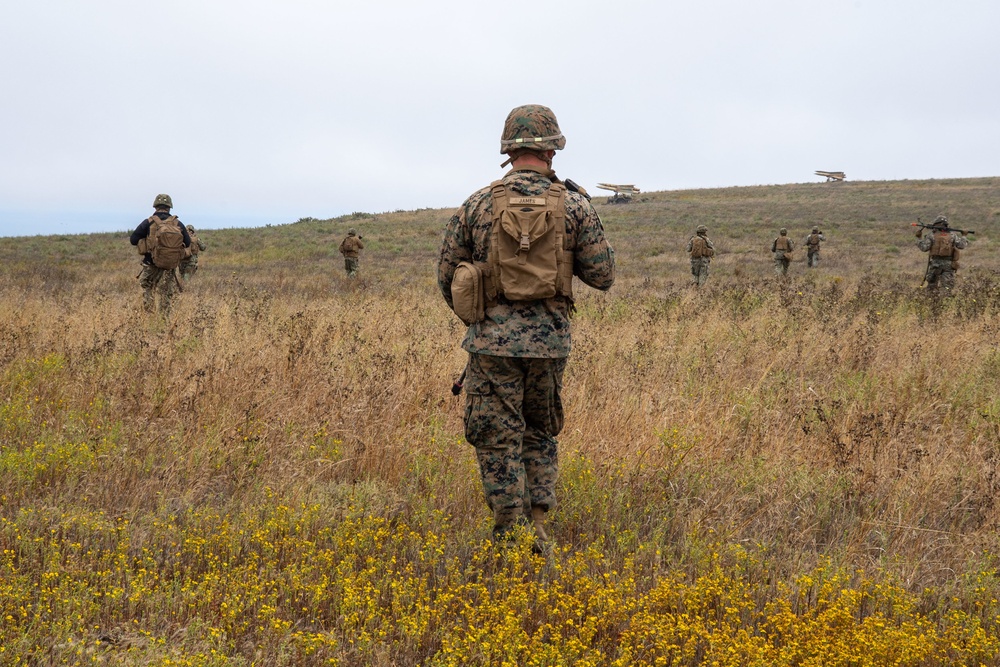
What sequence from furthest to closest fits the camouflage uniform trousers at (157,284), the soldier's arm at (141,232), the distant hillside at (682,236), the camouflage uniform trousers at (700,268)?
the distant hillside at (682,236), the camouflage uniform trousers at (700,268), the camouflage uniform trousers at (157,284), the soldier's arm at (141,232)

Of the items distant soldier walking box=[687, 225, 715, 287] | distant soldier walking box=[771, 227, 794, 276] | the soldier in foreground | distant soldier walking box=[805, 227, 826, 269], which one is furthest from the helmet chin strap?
distant soldier walking box=[805, 227, 826, 269]

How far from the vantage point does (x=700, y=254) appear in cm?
1670

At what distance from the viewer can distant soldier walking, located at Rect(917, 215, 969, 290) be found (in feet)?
41.7

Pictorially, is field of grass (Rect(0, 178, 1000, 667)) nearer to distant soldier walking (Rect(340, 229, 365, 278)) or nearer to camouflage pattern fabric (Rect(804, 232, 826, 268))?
distant soldier walking (Rect(340, 229, 365, 278))

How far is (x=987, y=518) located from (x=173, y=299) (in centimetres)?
1000

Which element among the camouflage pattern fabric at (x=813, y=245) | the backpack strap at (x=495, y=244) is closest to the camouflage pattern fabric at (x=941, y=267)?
the camouflage pattern fabric at (x=813, y=245)

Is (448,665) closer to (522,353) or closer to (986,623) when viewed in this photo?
(522,353)

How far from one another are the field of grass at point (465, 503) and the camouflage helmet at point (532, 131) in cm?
188

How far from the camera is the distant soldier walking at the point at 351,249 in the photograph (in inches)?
720

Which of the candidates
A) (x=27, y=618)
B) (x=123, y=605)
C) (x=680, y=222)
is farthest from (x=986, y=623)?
(x=680, y=222)

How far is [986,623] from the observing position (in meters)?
3.05

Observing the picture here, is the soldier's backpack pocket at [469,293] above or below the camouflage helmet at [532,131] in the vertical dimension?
below

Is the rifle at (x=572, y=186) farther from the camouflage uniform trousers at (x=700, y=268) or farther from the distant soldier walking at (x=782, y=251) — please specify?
the distant soldier walking at (x=782, y=251)

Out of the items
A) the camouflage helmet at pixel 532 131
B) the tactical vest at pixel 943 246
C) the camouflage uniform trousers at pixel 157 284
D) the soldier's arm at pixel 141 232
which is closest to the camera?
the camouflage helmet at pixel 532 131
